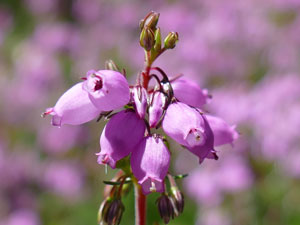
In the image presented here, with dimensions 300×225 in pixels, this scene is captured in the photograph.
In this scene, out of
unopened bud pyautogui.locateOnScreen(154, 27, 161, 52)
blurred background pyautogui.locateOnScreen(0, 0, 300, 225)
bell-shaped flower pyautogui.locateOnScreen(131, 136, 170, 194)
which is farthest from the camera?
blurred background pyautogui.locateOnScreen(0, 0, 300, 225)

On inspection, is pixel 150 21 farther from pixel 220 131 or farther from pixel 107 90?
pixel 220 131

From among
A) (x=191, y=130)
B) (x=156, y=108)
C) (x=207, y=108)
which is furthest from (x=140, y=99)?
(x=207, y=108)

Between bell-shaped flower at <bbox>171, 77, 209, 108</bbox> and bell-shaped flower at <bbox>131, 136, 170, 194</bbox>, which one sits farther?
bell-shaped flower at <bbox>171, 77, 209, 108</bbox>

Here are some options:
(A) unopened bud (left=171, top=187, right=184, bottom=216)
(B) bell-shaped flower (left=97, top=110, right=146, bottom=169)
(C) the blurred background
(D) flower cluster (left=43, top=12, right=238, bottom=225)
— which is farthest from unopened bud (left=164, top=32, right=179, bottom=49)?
(C) the blurred background

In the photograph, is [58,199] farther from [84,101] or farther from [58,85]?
[84,101]

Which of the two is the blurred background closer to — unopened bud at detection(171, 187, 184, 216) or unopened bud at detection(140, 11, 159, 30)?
unopened bud at detection(171, 187, 184, 216)

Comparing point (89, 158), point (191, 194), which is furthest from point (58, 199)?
point (191, 194)

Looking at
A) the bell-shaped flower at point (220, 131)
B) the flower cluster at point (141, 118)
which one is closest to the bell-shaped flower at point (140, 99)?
the flower cluster at point (141, 118)
